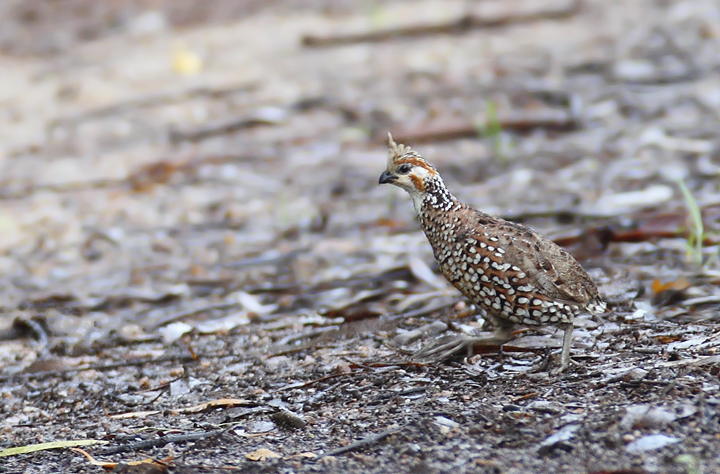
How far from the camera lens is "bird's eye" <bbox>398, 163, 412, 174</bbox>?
421 centimetres

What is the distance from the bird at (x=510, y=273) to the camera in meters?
3.77

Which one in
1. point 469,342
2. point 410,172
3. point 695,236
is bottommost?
point 469,342

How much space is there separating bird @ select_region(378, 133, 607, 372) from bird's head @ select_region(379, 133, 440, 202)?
0.16m

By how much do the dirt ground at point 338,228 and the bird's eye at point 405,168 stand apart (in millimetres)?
519

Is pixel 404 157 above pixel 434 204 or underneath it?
above

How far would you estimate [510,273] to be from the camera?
3.79m

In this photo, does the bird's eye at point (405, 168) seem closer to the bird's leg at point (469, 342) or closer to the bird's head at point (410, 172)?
the bird's head at point (410, 172)

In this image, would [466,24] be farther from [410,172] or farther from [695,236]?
[410,172]

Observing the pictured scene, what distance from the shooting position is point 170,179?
7684 millimetres

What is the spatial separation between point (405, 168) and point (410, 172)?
0.03 meters

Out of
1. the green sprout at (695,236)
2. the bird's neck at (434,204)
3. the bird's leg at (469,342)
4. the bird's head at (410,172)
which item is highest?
the bird's head at (410,172)

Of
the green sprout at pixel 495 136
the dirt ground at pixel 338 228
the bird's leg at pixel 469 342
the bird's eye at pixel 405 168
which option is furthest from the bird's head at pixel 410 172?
the green sprout at pixel 495 136

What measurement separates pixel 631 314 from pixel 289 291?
2127mm

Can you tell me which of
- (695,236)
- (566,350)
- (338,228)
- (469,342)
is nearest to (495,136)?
(338,228)
